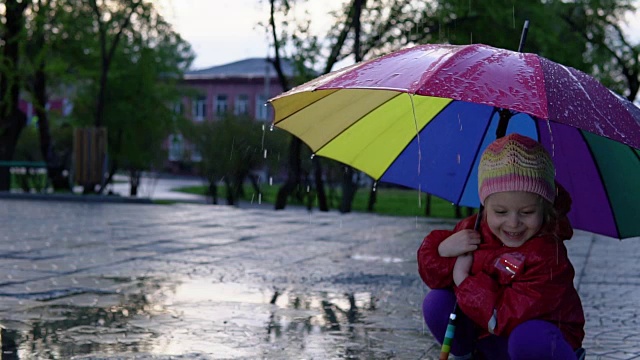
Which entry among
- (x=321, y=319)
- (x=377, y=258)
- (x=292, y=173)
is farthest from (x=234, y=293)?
(x=292, y=173)

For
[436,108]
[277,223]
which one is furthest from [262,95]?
[436,108]

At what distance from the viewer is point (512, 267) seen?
148 inches

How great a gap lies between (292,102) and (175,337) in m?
1.91

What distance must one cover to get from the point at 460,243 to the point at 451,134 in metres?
1.09

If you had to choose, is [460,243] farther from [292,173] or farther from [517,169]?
[292,173]

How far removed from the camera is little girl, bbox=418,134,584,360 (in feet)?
12.2

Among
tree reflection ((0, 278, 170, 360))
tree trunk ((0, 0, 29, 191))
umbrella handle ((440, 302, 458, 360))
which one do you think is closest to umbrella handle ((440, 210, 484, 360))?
umbrella handle ((440, 302, 458, 360))

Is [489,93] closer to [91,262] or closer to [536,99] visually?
[536,99]

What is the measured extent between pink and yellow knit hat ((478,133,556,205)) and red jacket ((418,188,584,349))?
0.15m

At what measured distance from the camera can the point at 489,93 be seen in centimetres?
355

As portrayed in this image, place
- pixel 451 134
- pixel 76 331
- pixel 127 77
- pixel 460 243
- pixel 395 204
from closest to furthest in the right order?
pixel 460 243 < pixel 451 134 < pixel 76 331 < pixel 127 77 < pixel 395 204

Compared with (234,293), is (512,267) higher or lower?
higher

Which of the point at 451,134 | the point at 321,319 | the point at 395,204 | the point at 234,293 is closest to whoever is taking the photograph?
the point at 451,134

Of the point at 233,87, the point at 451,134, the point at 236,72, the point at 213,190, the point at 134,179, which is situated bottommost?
the point at 213,190
